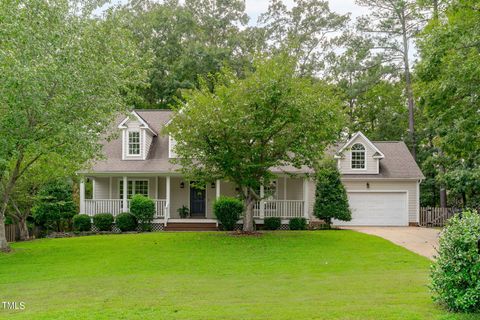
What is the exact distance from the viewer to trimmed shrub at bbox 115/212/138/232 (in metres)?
22.1

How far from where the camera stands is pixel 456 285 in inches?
299

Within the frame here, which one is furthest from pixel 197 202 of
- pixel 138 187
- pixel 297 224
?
pixel 297 224

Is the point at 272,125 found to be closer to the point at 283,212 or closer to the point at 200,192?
the point at 283,212

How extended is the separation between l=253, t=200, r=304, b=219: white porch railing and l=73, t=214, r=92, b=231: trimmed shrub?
321 inches

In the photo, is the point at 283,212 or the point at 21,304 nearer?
the point at 21,304

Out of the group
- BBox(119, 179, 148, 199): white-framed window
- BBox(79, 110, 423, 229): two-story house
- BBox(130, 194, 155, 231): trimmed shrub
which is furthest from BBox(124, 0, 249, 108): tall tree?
BBox(130, 194, 155, 231): trimmed shrub

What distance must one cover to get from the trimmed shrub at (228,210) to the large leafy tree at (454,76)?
362 inches

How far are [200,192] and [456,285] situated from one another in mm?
18482

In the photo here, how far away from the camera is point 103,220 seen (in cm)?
2241

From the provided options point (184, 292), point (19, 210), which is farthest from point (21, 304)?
point (19, 210)

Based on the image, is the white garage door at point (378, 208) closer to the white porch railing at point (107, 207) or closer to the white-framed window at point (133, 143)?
the white porch railing at point (107, 207)

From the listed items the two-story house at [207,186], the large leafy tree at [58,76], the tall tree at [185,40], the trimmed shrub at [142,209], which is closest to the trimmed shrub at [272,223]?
the two-story house at [207,186]

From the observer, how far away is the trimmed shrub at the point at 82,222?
2242 centimetres

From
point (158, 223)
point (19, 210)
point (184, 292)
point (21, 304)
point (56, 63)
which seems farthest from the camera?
point (158, 223)
